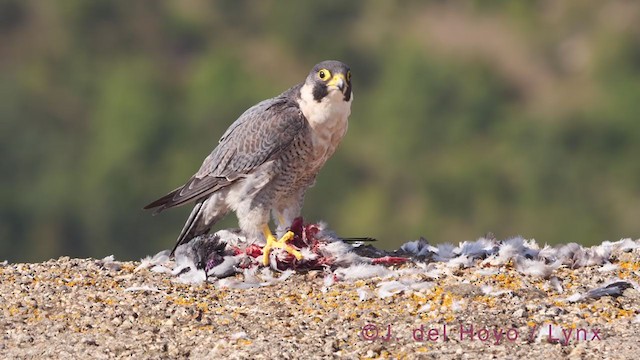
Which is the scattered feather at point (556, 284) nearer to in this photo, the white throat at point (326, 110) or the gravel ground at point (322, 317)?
the gravel ground at point (322, 317)

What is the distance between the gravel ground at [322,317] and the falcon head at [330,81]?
112 centimetres

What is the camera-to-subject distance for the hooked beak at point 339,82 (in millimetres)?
7222

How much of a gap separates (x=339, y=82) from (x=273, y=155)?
1.90ft

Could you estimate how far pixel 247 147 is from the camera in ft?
24.6

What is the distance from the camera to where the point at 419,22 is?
79000mm

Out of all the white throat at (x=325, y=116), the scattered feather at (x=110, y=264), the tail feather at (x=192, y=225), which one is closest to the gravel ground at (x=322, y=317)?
the scattered feather at (x=110, y=264)

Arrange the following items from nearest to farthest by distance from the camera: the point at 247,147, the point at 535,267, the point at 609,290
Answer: the point at 609,290
the point at 535,267
the point at 247,147

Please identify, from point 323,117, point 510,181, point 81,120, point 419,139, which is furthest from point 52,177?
point 323,117

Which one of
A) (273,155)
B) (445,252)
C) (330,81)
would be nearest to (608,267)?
(445,252)

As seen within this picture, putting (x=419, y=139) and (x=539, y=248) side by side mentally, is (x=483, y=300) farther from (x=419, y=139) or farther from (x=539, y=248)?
(x=419, y=139)

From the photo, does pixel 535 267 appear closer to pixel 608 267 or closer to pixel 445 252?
pixel 608 267

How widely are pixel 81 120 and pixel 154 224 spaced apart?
60.1 feet

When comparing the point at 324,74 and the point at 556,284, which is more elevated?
the point at 324,74

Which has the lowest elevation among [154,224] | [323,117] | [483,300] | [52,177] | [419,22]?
[483,300]
